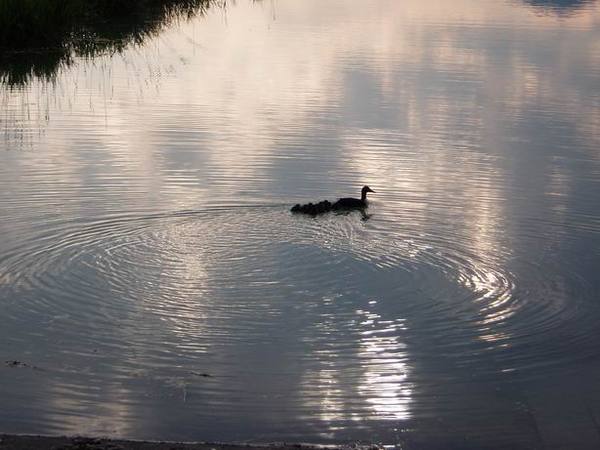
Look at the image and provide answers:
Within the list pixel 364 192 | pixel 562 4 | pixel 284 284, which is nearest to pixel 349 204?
pixel 364 192

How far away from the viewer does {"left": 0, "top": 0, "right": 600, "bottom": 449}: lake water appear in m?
8.10

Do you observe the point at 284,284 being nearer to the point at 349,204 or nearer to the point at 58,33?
the point at 349,204

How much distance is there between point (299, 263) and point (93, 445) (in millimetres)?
4961

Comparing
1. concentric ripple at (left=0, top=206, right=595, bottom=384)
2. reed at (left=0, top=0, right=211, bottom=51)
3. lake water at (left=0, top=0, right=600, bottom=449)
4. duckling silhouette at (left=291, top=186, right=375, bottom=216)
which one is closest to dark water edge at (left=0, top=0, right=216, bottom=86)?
reed at (left=0, top=0, right=211, bottom=51)

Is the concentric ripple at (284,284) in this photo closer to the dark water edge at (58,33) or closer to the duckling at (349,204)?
the duckling at (349,204)

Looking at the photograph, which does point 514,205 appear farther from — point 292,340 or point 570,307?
point 292,340

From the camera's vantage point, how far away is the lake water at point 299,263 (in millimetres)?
8102

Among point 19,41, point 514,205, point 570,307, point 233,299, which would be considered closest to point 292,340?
point 233,299

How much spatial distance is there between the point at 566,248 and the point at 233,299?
13.5 feet

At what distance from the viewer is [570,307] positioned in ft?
34.4

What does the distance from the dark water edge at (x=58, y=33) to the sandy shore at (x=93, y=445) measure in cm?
1653

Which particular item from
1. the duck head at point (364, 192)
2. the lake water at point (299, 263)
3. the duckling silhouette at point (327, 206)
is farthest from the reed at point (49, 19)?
the duckling silhouette at point (327, 206)

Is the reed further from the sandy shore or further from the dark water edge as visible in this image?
the sandy shore

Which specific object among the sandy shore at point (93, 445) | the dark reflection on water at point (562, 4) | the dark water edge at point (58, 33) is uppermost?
the dark reflection on water at point (562, 4)
